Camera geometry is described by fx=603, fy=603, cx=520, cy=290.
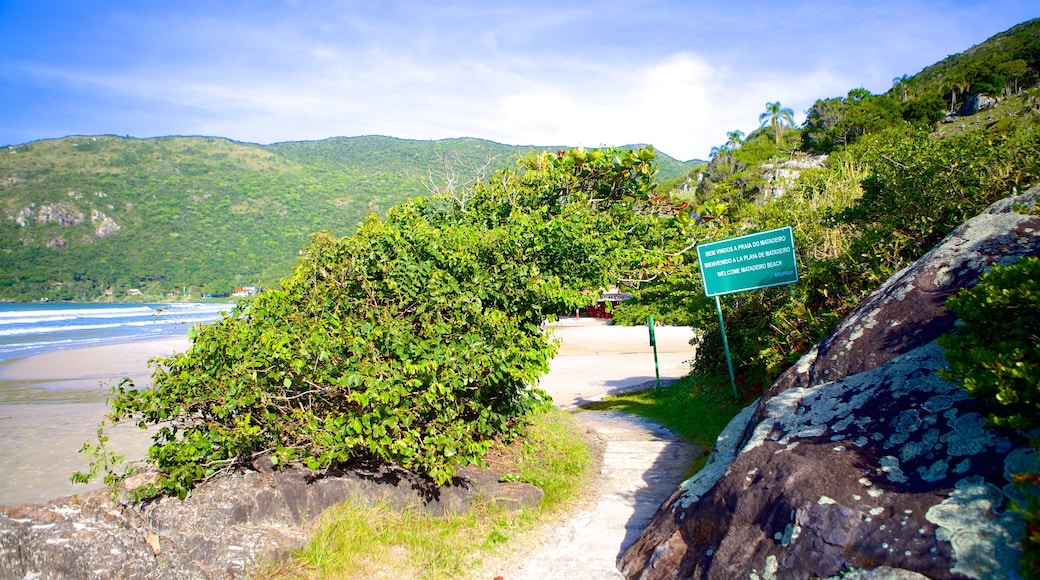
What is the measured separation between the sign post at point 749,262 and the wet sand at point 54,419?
6.65 metres

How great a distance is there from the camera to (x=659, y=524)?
4129 mm

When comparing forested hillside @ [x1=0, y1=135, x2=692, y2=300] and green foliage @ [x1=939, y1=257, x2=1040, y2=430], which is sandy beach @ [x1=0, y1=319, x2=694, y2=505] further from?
forested hillside @ [x1=0, y1=135, x2=692, y2=300]

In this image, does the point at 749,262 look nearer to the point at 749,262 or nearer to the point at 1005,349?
the point at 749,262

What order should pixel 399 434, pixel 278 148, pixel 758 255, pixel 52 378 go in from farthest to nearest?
pixel 278 148 < pixel 52 378 < pixel 758 255 < pixel 399 434

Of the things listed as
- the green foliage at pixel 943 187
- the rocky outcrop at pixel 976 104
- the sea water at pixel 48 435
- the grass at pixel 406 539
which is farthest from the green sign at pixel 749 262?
the rocky outcrop at pixel 976 104

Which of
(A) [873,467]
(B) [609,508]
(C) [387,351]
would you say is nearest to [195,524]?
(C) [387,351]

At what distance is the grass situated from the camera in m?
4.18

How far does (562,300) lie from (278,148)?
208m

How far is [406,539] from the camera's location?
466 cm

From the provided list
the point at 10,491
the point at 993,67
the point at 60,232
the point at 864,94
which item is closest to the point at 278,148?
the point at 60,232

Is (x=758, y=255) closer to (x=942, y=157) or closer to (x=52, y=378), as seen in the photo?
(x=942, y=157)

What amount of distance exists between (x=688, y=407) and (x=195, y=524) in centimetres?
786

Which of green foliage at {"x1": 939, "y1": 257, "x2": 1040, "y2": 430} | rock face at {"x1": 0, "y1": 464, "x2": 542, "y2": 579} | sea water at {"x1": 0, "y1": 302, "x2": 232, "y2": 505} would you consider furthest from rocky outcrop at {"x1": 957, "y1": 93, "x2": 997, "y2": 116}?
rock face at {"x1": 0, "y1": 464, "x2": 542, "y2": 579}

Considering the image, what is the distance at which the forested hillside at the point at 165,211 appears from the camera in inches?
4321
